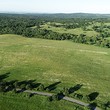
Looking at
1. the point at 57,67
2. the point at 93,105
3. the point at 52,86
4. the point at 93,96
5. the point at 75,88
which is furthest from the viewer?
the point at 57,67

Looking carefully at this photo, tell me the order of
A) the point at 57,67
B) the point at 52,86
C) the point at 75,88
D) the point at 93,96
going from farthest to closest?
the point at 57,67, the point at 52,86, the point at 75,88, the point at 93,96

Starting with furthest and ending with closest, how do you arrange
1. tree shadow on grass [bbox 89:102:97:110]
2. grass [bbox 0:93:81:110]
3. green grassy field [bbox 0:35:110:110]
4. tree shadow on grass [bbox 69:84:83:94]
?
green grassy field [bbox 0:35:110:110] < tree shadow on grass [bbox 69:84:83:94] < tree shadow on grass [bbox 89:102:97:110] < grass [bbox 0:93:81:110]

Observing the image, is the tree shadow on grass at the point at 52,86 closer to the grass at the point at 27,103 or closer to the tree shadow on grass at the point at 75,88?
the tree shadow on grass at the point at 75,88

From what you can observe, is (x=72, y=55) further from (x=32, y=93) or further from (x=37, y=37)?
(x=37, y=37)

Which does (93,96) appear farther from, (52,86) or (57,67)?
(57,67)

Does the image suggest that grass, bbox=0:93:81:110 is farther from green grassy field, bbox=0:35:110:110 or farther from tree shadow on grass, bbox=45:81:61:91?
tree shadow on grass, bbox=45:81:61:91

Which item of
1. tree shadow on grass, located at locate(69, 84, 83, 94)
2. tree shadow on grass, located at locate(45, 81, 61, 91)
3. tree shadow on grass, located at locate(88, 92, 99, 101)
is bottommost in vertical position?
tree shadow on grass, located at locate(88, 92, 99, 101)

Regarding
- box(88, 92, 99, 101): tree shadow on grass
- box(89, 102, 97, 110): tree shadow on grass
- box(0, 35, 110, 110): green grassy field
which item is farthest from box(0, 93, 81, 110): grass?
box(88, 92, 99, 101): tree shadow on grass

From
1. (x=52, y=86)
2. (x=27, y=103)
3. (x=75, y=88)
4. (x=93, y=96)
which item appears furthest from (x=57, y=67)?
(x=27, y=103)

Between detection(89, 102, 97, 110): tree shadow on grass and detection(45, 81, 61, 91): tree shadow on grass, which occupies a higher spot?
detection(45, 81, 61, 91): tree shadow on grass
